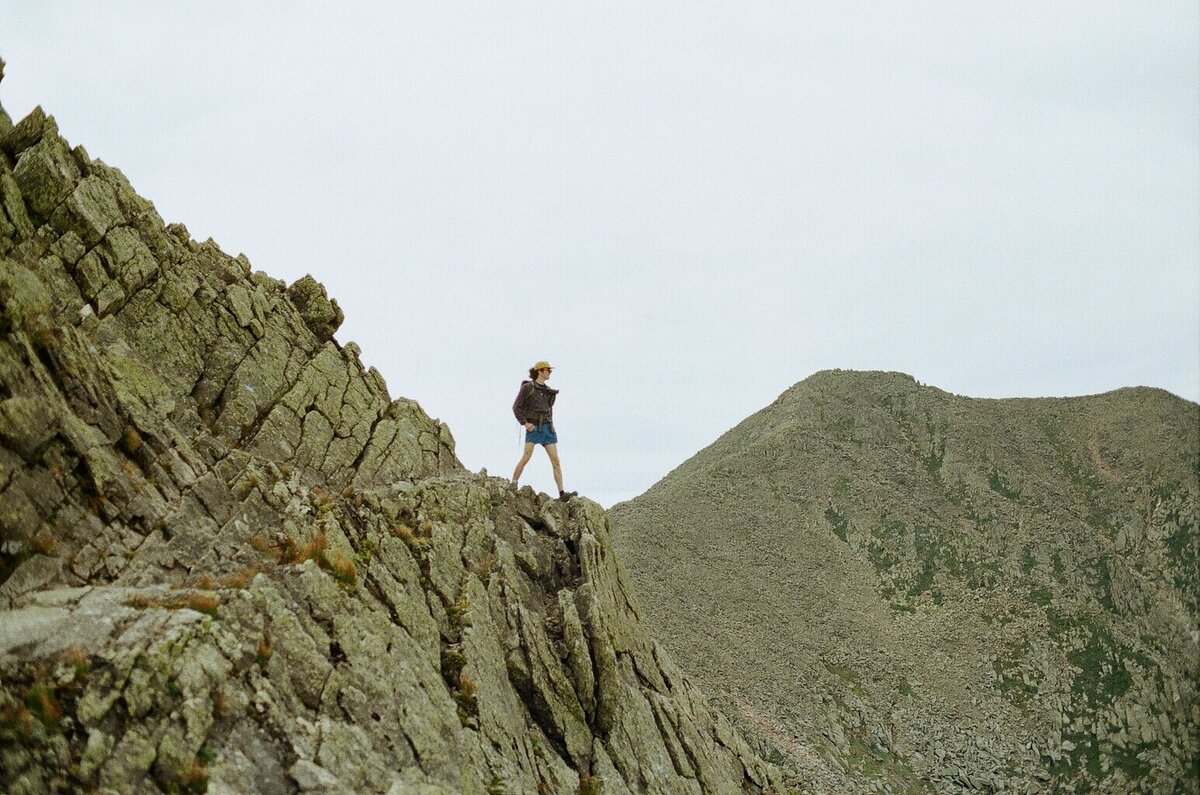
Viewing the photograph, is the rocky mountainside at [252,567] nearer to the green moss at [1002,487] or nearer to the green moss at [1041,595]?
the green moss at [1041,595]

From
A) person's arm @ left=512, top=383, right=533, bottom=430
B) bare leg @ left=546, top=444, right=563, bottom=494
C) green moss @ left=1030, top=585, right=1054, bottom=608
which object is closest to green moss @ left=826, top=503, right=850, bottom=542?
green moss @ left=1030, top=585, right=1054, bottom=608

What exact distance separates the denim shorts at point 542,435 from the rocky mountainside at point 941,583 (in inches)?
1280

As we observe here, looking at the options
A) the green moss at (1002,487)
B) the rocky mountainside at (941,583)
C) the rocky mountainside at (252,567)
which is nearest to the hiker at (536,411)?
the rocky mountainside at (252,567)

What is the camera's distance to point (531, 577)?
23.2 metres

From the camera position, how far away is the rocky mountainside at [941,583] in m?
54.9

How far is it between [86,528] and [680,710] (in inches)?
673

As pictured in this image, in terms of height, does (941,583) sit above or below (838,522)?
below

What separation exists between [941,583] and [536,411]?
2257 inches

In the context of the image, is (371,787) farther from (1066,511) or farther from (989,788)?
(1066,511)

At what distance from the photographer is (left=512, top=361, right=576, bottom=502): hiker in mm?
25750

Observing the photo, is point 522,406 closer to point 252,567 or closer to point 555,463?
point 555,463

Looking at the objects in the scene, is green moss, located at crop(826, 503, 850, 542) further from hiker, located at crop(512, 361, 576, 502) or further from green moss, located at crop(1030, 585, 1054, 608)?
hiker, located at crop(512, 361, 576, 502)

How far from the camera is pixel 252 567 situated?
1507cm

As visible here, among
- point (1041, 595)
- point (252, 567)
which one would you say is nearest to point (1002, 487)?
point (1041, 595)
